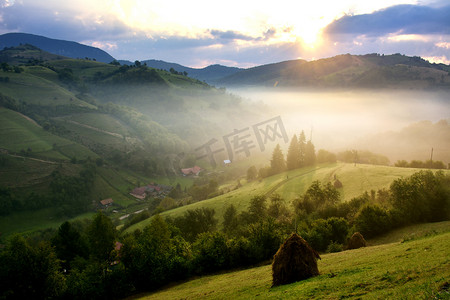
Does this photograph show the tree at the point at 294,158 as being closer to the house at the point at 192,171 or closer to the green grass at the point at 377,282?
the green grass at the point at 377,282

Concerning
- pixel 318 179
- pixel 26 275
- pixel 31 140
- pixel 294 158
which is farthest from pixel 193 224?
pixel 31 140

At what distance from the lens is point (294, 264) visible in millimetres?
21953

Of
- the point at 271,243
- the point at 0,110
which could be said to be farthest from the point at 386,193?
the point at 0,110

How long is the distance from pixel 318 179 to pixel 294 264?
63731 millimetres

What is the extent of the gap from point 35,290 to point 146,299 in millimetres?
15097

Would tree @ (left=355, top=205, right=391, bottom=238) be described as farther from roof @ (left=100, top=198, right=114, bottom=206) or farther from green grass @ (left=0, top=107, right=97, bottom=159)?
green grass @ (left=0, top=107, right=97, bottom=159)

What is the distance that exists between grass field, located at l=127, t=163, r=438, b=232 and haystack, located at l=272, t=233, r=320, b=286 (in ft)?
145

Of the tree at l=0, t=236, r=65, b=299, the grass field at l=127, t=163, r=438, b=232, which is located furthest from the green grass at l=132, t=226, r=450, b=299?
the grass field at l=127, t=163, r=438, b=232

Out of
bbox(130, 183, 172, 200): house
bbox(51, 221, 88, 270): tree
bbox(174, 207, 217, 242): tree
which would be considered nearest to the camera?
bbox(51, 221, 88, 270): tree

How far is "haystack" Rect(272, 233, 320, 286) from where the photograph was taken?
71.4ft

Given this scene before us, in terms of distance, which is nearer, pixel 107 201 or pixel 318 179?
pixel 318 179

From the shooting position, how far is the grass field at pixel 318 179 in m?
65.3

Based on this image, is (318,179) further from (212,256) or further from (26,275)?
(26,275)

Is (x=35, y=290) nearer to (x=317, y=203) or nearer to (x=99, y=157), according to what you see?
(x=317, y=203)
